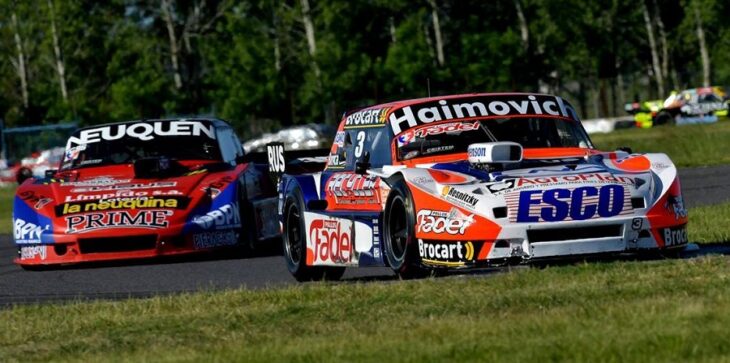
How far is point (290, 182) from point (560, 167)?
8.25 ft

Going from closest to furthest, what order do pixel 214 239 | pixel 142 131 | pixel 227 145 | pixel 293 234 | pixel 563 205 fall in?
pixel 563 205 → pixel 293 234 → pixel 214 239 → pixel 142 131 → pixel 227 145

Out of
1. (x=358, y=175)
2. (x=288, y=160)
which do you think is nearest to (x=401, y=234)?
(x=358, y=175)

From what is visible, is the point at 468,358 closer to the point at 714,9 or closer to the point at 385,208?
the point at 385,208

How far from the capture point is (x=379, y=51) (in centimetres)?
6906

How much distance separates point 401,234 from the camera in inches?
385

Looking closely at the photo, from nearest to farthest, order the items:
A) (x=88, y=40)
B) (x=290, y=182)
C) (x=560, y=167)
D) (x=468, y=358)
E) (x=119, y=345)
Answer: (x=468, y=358), (x=119, y=345), (x=560, y=167), (x=290, y=182), (x=88, y=40)

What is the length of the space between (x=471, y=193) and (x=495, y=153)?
0.50 meters

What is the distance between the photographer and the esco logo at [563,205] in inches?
356

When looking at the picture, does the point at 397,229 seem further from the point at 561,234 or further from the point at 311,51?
the point at 311,51

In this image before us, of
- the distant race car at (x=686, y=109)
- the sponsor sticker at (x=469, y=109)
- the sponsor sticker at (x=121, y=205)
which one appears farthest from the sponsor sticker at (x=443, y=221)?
the distant race car at (x=686, y=109)

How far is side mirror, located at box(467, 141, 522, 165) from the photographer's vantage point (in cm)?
962

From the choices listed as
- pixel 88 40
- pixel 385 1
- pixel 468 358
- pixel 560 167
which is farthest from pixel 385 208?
pixel 88 40

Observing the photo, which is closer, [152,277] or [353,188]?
[353,188]

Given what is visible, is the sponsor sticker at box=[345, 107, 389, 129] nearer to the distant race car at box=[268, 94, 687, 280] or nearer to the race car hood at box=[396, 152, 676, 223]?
the distant race car at box=[268, 94, 687, 280]
